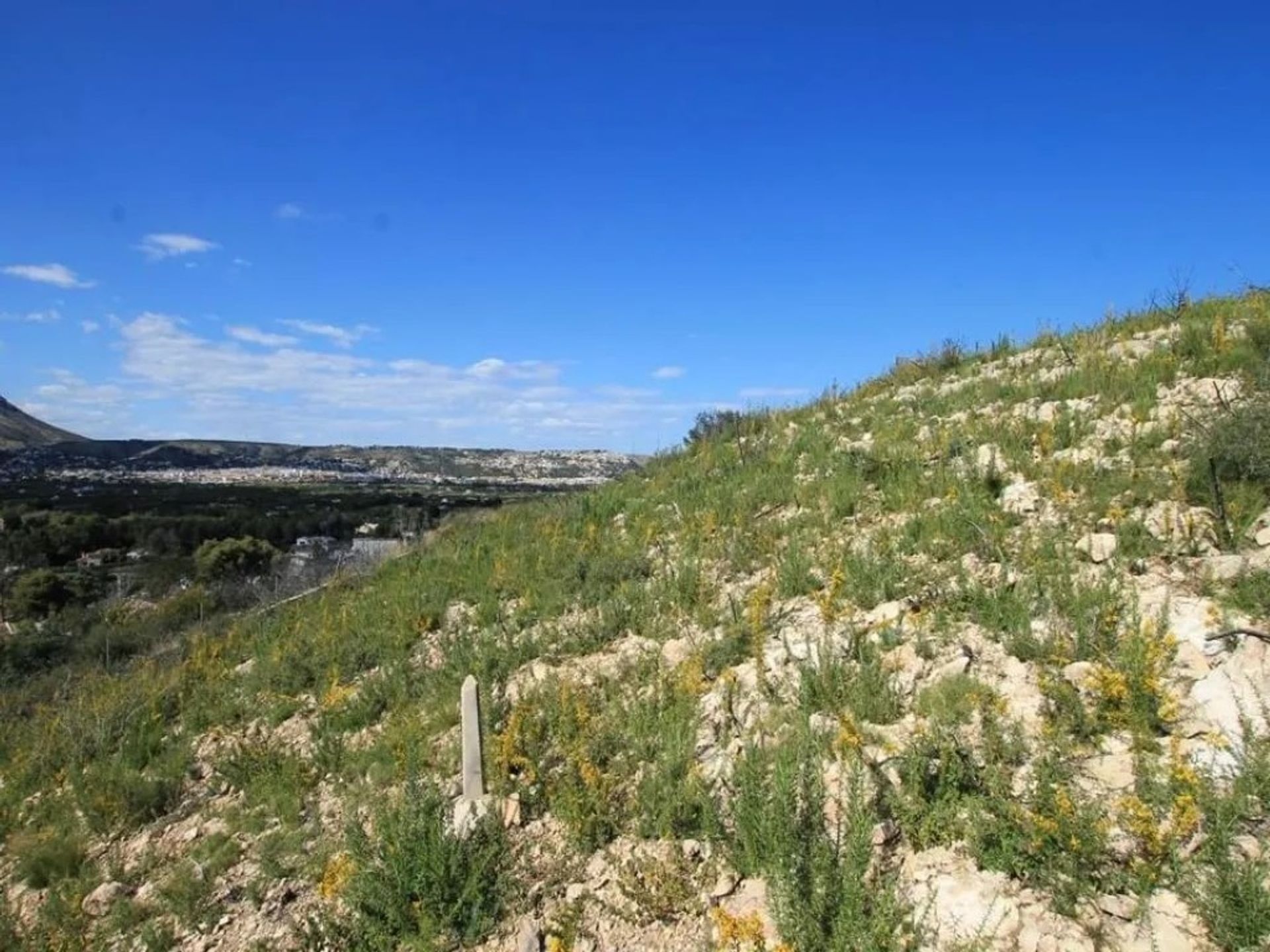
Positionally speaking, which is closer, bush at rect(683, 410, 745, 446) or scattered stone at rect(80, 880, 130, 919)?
scattered stone at rect(80, 880, 130, 919)

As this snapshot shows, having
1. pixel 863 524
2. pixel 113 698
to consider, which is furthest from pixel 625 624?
pixel 113 698

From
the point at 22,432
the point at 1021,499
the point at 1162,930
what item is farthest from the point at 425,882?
the point at 22,432

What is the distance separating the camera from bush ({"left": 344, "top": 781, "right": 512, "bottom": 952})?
3941mm

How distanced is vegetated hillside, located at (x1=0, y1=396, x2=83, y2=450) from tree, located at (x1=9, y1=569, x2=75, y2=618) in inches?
4537

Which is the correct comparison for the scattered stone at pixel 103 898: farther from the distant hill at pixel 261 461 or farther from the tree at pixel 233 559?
the distant hill at pixel 261 461

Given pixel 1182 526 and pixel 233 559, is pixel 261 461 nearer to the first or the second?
pixel 233 559

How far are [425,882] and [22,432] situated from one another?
169 meters

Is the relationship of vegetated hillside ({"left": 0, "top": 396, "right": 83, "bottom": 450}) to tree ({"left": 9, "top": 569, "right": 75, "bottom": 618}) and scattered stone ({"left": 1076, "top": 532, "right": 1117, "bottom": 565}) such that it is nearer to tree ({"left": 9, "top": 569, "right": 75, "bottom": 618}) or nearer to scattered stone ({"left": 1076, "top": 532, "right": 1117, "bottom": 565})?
tree ({"left": 9, "top": 569, "right": 75, "bottom": 618})

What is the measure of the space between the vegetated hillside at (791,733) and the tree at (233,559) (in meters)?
14.6

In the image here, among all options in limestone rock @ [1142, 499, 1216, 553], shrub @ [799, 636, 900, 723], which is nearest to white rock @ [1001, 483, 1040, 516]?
limestone rock @ [1142, 499, 1216, 553]

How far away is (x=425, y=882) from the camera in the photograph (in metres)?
4.09

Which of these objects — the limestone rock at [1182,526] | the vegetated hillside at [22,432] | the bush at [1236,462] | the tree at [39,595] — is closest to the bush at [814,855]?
the limestone rock at [1182,526]

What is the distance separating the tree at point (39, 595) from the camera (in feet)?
70.5

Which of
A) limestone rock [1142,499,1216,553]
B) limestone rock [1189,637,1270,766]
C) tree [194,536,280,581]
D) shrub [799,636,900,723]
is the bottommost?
tree [194,536,280,581]
